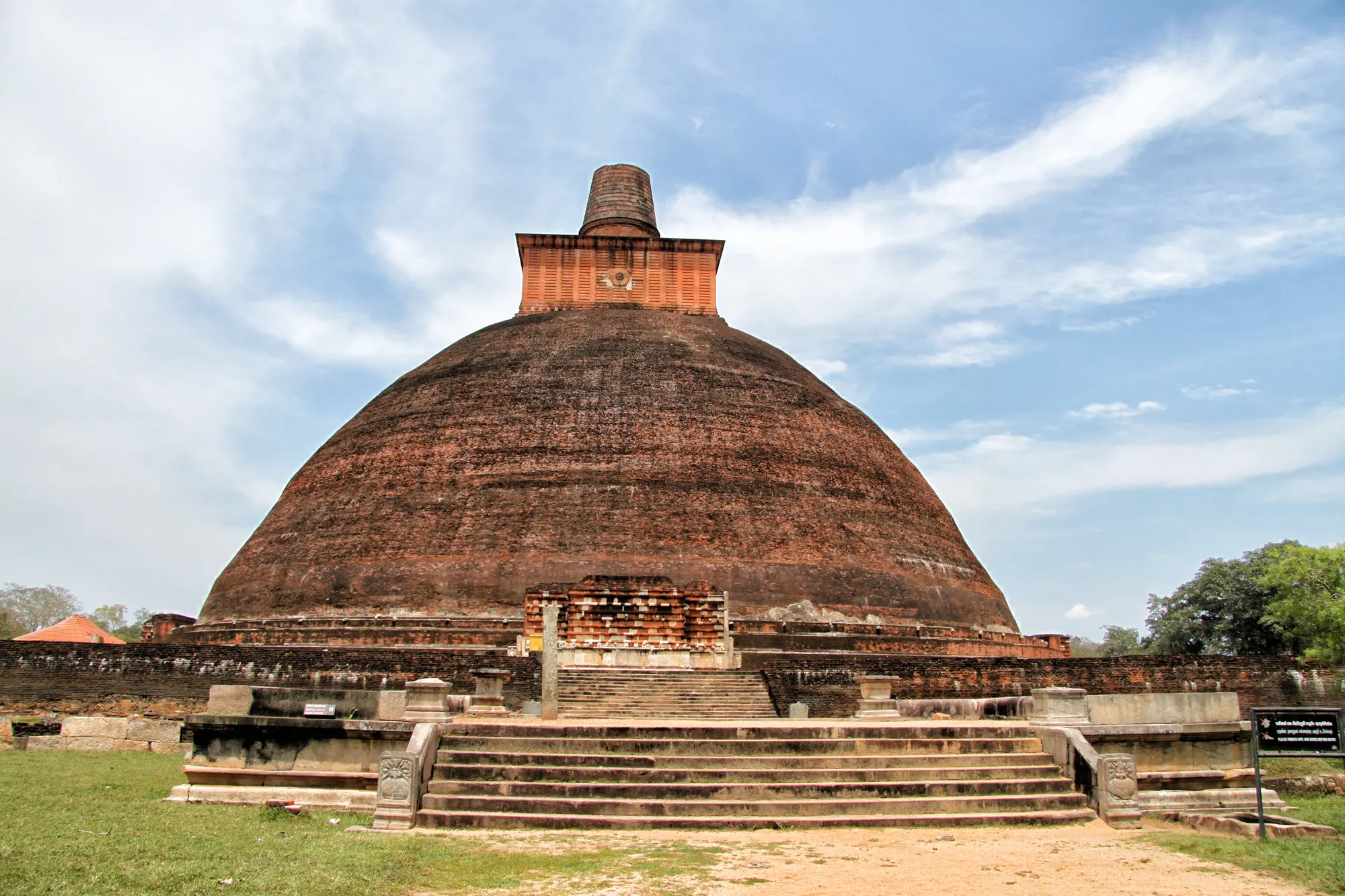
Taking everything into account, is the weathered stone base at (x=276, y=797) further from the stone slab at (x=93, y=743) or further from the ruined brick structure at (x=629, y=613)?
the ruined brick structure at (x=629, y=613)

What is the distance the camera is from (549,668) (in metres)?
10.2

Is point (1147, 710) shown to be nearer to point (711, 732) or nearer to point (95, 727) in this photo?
point (711, 732)

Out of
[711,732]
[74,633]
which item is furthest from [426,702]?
[74,633]

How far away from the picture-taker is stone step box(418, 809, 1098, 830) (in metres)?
6.77

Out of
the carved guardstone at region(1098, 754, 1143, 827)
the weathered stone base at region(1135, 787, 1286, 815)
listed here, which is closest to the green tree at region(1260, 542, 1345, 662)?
the weathered stone base at region(1135, 787, 1286, 815)

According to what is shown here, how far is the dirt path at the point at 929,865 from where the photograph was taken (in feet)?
16.7

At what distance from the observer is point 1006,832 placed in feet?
22.1

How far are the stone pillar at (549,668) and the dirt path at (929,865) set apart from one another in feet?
10.3

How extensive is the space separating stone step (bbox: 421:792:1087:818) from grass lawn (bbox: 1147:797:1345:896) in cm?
96

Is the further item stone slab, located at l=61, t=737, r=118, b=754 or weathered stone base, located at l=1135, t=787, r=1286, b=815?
stone slab, located at l=61, t=737, r=118, b=754

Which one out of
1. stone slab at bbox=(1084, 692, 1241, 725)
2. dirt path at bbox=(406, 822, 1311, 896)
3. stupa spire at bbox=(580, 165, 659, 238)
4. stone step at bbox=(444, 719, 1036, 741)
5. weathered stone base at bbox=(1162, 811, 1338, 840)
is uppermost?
stupa spire at bbox=(580, 165, 659, 238)

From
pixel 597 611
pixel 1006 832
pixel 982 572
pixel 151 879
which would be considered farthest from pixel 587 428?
pixel 151 879

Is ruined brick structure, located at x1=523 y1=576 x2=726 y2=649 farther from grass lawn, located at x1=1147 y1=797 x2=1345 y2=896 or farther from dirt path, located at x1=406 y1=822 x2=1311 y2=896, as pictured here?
grass lawn, located at x1=1147 y1=797 x2=1345 y2=896

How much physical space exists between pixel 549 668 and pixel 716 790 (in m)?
3.41
